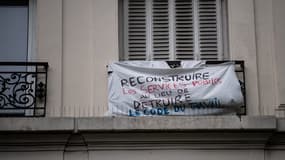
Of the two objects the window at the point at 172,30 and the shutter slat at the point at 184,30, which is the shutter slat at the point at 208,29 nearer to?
the window at the point at 172,30

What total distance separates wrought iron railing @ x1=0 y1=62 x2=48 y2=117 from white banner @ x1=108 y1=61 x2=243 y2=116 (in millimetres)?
1209

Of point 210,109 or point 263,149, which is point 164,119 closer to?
point 210,109

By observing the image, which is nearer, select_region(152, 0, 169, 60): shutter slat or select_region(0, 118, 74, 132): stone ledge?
select_region(0, 118, 74, 132): stone ledge

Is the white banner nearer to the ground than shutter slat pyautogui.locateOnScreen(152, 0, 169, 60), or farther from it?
nearer to the ground

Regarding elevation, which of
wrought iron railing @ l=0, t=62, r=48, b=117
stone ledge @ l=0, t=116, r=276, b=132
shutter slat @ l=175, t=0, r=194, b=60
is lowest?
stone ledge @ l=0, t=116, r=276, b=132

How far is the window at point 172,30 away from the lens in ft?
43.3

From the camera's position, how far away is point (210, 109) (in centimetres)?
1237

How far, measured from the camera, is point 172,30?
13312 millimetres

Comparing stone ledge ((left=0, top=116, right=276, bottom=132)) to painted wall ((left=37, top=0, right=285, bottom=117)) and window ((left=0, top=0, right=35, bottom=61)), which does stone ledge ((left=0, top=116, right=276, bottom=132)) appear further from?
window ((left=0, top=0, right=35, bottom=61))

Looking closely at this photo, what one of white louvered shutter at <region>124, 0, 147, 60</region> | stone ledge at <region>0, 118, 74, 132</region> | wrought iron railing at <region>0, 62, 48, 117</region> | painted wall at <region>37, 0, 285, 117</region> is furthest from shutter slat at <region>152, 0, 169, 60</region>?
stone ledge at <region>0, 118, 74, 132</region>

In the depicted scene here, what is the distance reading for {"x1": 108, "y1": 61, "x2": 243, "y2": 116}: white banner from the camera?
12.4 metres

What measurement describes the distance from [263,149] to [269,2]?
278cm

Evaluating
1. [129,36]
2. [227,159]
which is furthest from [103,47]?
[227,159]

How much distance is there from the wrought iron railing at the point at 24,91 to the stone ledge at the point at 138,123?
510 mm
